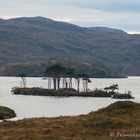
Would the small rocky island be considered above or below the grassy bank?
below

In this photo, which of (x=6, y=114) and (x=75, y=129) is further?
(x=6, y=114)

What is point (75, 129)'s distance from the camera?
1869 inches

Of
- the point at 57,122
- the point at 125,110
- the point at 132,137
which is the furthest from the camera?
the point at 125,110

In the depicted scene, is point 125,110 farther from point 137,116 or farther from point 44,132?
point 44,132

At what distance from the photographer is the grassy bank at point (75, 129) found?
43594 millimetres

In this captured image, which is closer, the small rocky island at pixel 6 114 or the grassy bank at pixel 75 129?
the grassy bank at pixel 75 129

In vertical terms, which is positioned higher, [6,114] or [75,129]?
[75,129]

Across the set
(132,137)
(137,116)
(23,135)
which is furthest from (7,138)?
(137,116)

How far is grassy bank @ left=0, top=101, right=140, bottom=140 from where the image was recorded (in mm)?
43594

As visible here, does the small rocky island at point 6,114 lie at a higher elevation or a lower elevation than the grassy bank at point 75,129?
lower

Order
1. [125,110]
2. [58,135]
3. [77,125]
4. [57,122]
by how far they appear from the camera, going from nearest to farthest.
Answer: [58,135] < [77,125] < [57,122] < [125,110]

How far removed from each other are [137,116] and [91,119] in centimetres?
718

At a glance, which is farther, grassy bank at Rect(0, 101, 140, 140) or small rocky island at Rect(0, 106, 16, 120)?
small rocky island at Rect(0, 106, 16, 120)

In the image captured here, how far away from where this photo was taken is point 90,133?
45.7 metres
